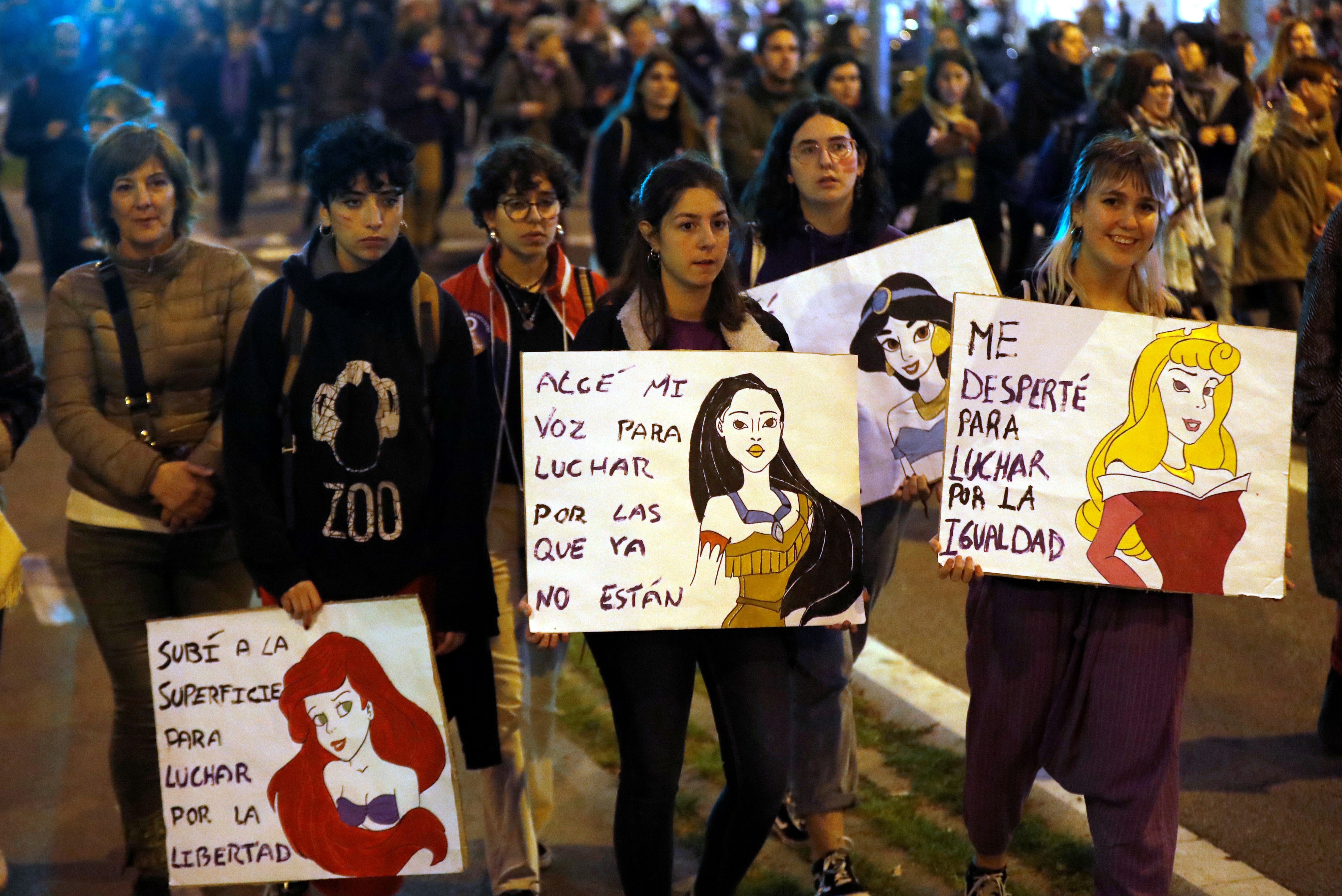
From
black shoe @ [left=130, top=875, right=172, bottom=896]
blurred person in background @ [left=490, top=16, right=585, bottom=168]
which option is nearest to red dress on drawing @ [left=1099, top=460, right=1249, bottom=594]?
black shoe @ [left=130, top=875, right=172, bottom=896]

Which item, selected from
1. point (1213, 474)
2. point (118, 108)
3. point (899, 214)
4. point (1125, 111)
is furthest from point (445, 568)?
point (899, 214)

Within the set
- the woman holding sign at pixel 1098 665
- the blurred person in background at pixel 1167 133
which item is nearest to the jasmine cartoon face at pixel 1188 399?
the woman holding sign at pixel 1098 665

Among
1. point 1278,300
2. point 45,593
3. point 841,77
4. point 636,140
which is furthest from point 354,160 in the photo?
point 1278,300

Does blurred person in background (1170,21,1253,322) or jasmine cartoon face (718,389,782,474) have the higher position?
blurred person in background (1170,21,1253,322)

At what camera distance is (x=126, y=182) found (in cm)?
389

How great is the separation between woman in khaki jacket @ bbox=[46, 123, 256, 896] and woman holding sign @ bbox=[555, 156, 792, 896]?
1127 mm

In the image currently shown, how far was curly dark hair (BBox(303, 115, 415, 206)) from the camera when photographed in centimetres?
359

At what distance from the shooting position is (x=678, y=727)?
346cm

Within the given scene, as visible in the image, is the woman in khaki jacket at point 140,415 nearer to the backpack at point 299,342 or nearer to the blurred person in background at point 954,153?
the backpack at point 299,342

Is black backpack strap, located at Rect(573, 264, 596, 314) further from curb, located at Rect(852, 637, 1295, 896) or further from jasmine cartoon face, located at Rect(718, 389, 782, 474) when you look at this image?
curb, located at Rect(852, 637, 1295, 896)

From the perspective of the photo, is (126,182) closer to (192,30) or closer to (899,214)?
(899,214)

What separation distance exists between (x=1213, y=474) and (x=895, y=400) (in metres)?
0.93

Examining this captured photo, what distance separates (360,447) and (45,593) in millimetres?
3720

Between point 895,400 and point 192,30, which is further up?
point 192,30
